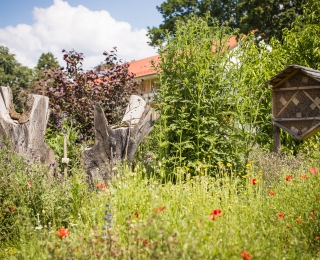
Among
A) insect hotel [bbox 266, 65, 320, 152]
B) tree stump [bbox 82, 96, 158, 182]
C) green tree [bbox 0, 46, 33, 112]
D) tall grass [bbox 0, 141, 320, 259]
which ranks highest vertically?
green tree [bbox 0, 46, 33, 112]

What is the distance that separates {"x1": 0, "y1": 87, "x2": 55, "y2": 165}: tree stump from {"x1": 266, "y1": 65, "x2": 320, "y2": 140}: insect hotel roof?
5.26 metres

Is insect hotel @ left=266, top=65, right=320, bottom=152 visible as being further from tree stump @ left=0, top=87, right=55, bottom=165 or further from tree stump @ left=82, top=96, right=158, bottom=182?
tree stump @ left=0, top=87, right=55, bottom=165

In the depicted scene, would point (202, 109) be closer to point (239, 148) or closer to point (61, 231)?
point (239, 148)

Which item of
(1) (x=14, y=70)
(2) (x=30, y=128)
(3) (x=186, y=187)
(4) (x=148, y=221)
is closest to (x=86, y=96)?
(2) (x=30, y=128)

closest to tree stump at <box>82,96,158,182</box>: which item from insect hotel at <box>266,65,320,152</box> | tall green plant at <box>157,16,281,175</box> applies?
tall green plant at <box>157,16,281,175</box>

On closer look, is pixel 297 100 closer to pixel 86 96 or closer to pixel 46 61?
pixel 86 96

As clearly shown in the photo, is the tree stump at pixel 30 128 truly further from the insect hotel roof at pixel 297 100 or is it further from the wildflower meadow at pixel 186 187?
the insect hotel roof at pixel 297 100

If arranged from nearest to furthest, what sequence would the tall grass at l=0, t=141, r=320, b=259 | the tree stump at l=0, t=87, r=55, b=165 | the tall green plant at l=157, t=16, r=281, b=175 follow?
1. the tall grass at l=0, t=141, r=320, b=259
2. the tree stump at l=0, t=87, r=55, b=165
3. the tall green plant at l=157, t=16, r=281, b=175

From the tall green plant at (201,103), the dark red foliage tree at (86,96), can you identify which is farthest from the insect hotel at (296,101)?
the dark red foliage tree at (86,96)

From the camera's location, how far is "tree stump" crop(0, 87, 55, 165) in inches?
289

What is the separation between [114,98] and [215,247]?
23.7 ft

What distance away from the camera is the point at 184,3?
103ft

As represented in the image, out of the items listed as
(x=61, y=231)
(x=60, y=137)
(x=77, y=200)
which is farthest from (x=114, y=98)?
(x=61, y=231)

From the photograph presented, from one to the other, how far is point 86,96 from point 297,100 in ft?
16.1
